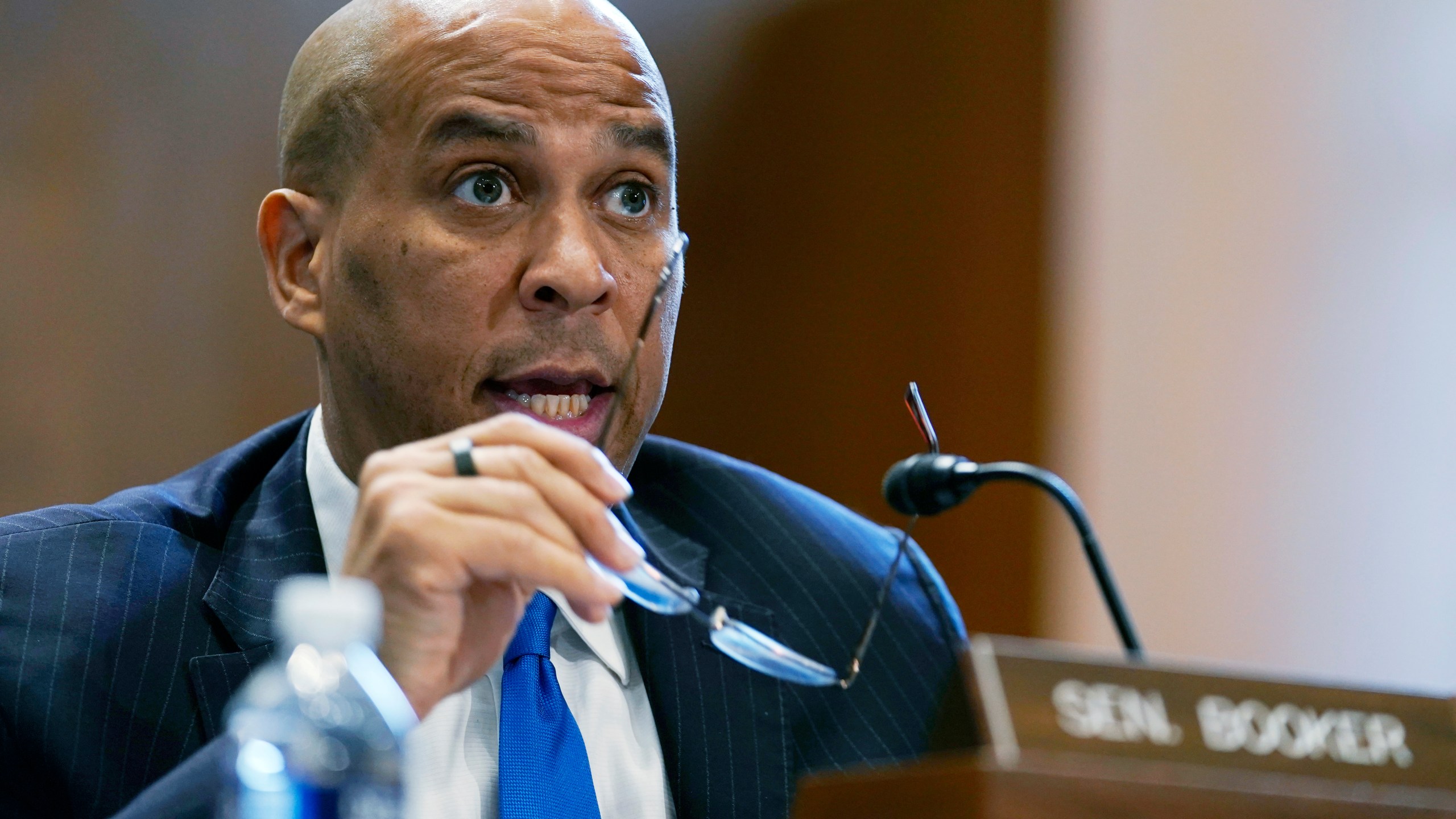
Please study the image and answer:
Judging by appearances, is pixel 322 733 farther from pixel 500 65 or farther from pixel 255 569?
pixel 500 65

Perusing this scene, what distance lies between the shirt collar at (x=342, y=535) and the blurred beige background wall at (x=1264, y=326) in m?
1.85

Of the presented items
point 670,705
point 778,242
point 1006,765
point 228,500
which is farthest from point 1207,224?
point 1006,765

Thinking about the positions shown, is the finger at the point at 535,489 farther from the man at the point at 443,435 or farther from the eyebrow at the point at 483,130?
the eyebrow at the point at 483,130

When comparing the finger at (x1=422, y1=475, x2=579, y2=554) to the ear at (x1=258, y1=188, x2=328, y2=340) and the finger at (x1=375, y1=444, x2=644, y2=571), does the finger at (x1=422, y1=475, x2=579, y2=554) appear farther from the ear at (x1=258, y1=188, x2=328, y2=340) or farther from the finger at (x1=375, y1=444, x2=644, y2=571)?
the ear at (x1=258, y1=188, x2=328, y2=340)

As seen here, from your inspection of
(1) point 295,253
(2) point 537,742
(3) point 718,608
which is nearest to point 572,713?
(2) point 537,742

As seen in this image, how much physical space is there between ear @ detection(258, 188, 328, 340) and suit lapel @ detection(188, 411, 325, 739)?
0.16 m

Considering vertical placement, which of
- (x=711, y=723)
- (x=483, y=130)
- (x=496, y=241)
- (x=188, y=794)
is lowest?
(x=711, y=723)

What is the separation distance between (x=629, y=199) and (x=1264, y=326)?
2123 mm

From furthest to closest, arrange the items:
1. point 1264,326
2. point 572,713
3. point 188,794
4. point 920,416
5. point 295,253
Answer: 1. point 1264,326
2. point 295,253
3. point 572,713
4. point 920,416
5. point 188,794

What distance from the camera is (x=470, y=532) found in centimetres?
95

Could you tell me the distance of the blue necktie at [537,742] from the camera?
125 centimetres

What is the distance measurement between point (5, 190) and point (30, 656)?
134 cm

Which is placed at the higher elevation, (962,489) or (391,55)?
(391,55)

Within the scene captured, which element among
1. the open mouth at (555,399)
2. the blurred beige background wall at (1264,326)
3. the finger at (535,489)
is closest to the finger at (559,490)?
the finger at (535,489)
